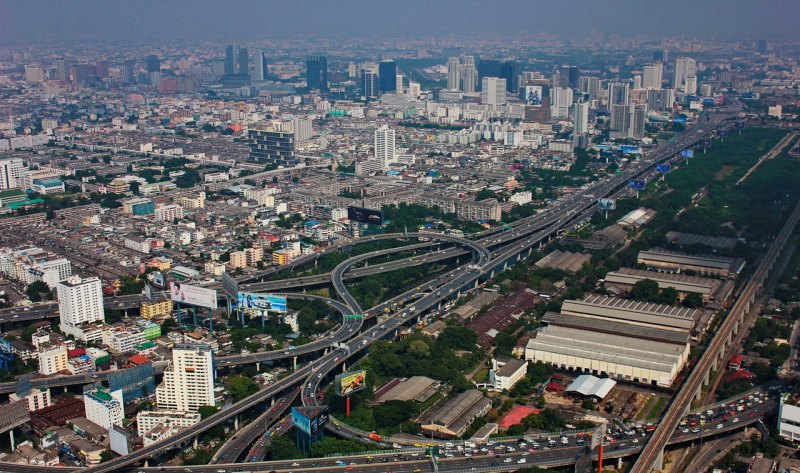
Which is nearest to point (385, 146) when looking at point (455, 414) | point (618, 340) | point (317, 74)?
point (618, 340)

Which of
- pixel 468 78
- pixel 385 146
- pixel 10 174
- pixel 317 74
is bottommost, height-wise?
pixel 10 174

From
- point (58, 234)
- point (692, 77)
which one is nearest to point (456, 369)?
point (58, 234)

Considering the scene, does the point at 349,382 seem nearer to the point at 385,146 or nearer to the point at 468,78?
the point at 385,146

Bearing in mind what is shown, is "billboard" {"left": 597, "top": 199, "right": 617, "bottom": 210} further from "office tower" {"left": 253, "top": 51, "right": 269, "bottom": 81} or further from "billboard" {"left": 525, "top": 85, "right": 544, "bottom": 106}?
"office tower" {"left": 253, "top": 51, "right": 269, "bottom": 81}

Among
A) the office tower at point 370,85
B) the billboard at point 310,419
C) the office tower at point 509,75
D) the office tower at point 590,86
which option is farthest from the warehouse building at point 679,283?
the office tower at point 370,85

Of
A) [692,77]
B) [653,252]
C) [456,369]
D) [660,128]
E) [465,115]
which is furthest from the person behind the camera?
[692,77]

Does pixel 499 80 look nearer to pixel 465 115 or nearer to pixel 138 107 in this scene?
pixel 465 115

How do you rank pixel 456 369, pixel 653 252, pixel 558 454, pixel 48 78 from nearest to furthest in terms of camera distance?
pixel 558 454 → pixel 456 369 → pixel 653 252 → pixel 48 78
